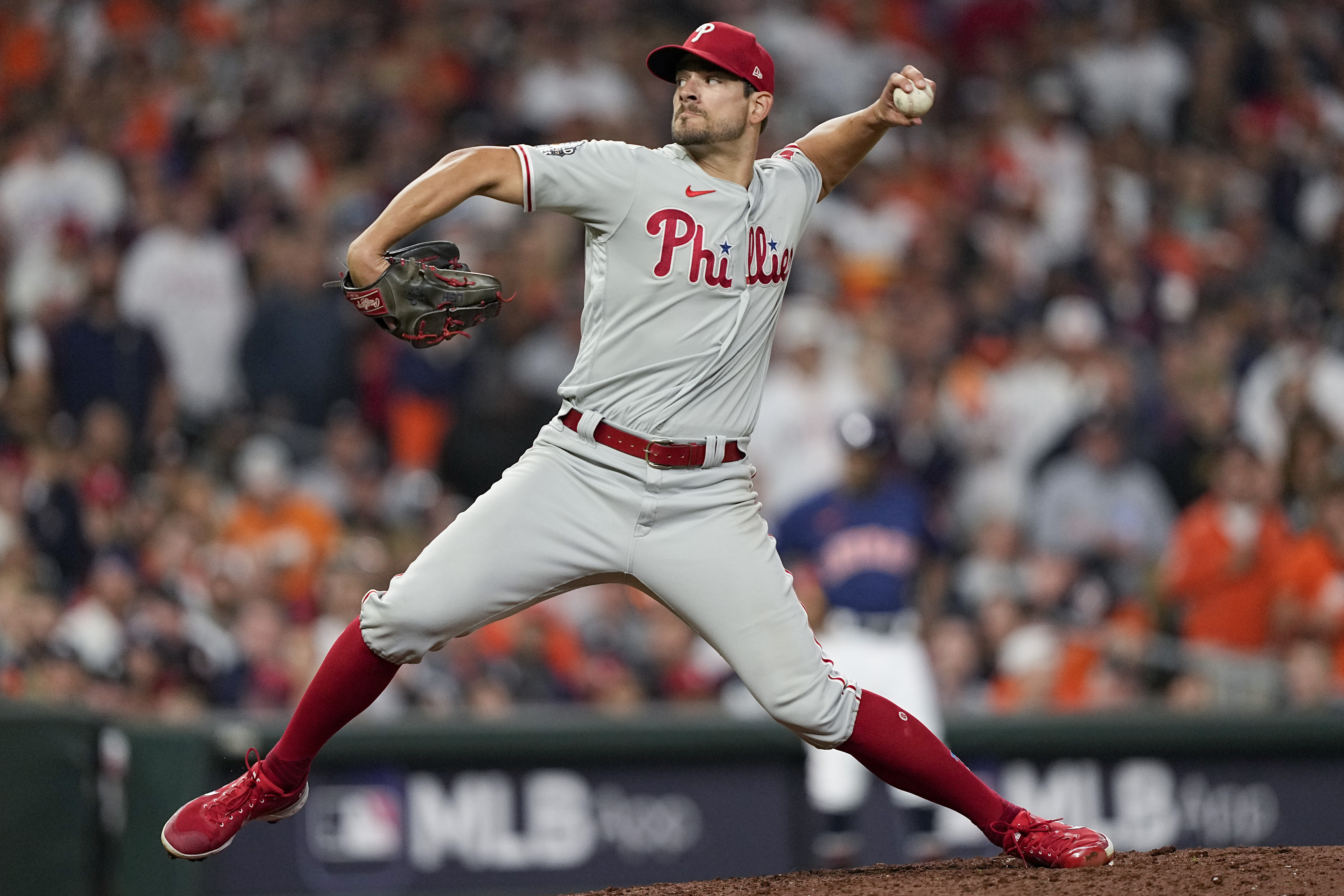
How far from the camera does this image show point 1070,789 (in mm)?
6953

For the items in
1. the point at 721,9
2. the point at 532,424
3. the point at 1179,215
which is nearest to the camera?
Result: the point at 532,424

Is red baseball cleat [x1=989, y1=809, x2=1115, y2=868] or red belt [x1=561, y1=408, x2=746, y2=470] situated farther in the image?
red baseball cleat [x1=989, y1=809, x2=1115, y2=868]

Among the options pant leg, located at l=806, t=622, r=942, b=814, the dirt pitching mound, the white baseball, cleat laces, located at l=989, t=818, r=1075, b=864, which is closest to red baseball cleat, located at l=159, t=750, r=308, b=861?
the dirt pitching mound

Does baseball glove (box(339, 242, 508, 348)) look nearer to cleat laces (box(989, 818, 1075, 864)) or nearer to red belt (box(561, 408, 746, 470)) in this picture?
red belt (box(561, 408, 746, 470))

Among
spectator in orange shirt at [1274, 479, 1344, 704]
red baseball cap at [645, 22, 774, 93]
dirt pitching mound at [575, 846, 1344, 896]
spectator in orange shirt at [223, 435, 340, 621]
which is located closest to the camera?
red baseball cap at [645, 22, 774, 93]

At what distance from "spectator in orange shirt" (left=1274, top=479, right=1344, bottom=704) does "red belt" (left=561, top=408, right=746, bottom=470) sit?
14.7ft

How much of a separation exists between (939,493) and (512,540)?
17.1 feet

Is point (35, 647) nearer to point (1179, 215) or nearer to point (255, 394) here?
point (255, 394)

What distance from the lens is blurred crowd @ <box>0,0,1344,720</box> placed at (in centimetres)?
764

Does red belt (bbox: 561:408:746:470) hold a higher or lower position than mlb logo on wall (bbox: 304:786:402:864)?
higher

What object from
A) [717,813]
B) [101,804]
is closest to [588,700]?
[717,813]

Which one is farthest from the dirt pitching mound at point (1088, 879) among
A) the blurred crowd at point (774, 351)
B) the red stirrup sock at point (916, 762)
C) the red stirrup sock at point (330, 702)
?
the blurred crowd at point (774, 351)

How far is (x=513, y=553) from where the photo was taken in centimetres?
377

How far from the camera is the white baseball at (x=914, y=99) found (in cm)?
395
